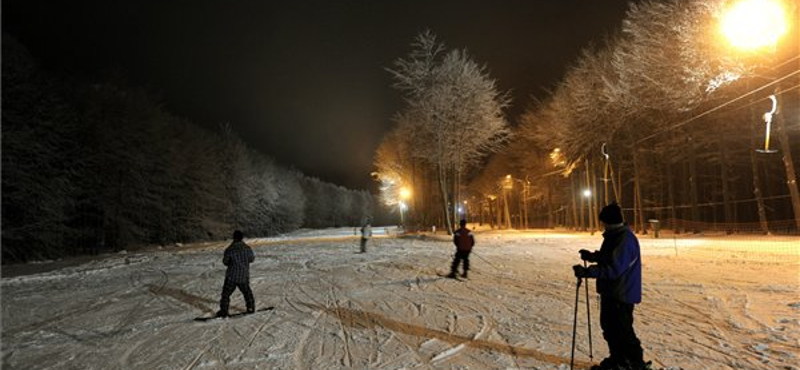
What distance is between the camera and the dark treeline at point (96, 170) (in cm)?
2277

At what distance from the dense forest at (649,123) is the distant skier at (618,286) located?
13.5 m

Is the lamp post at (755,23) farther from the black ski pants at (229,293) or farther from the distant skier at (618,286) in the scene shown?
the black ski pants at (229,293)

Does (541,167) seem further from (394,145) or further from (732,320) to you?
→ (732,320)

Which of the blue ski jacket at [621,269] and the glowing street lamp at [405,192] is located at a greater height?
the glowing street lamp at [405,192]

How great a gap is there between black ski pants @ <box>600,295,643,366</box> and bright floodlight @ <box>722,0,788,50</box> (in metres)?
15.3

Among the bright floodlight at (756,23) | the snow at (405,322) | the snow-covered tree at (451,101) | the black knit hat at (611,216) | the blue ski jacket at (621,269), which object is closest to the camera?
the blue ski jacket at (621,269)

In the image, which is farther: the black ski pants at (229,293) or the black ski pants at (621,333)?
the black ski pants at (229,293)

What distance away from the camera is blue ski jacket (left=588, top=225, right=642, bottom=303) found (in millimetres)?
4421

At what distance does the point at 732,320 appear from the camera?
6.80m

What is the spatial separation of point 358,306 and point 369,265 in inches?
301

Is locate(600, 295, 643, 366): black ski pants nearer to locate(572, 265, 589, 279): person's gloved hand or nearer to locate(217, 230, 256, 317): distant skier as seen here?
locate(572, 265, 589, 279): person's gloved hand

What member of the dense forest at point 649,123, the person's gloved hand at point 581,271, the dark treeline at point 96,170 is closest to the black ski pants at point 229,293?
the person's gloved hand at point 581,271

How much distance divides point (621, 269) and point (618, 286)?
220mm

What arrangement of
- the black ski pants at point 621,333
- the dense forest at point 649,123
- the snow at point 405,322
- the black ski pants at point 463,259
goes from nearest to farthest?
the black ski pants at point 621,333 → the snow at point 405,322 → the black ski pants at point 463,259 → the dense forest at point 649,123
